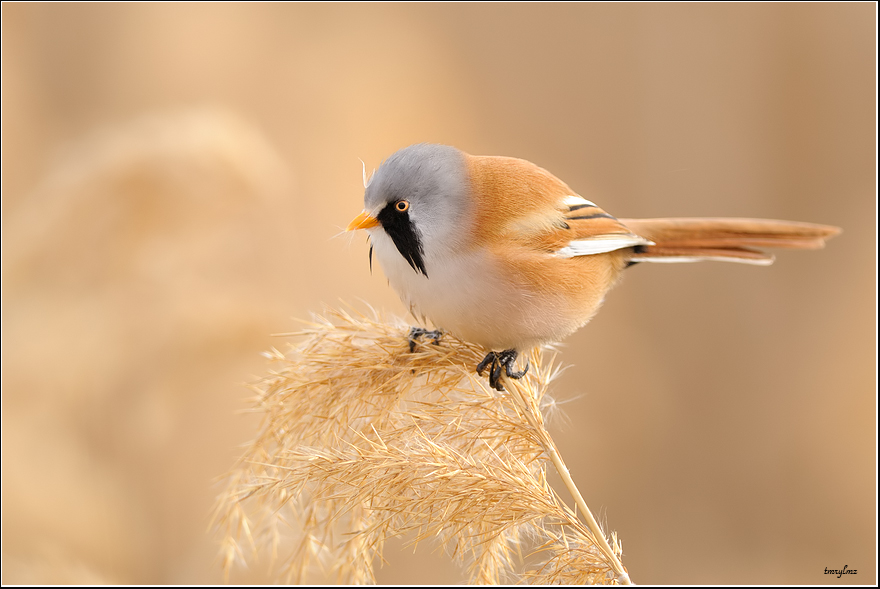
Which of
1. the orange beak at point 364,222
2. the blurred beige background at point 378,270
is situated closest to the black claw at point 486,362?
the orange beak at point 364,222

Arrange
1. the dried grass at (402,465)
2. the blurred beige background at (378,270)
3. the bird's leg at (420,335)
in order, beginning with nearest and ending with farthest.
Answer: the dried grass at (402,465)
the bird's leg at (420,335)
the blurred beige background at (378,270)

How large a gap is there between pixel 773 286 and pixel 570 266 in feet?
7.03

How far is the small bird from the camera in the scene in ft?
4.45

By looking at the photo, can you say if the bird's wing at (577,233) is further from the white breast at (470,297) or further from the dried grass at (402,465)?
the dried grass at (402,465)

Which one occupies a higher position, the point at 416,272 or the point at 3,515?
the point at 416,272

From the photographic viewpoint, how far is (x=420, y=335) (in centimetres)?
147

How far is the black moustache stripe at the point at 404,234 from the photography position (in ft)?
4.50

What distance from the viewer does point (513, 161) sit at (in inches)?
60.1

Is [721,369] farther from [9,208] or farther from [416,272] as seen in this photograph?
[9,208]

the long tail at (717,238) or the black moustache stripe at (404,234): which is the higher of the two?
the black moustache stripe at (404,234)

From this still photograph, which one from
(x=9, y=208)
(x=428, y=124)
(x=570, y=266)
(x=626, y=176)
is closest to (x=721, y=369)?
(x=626, y=176)

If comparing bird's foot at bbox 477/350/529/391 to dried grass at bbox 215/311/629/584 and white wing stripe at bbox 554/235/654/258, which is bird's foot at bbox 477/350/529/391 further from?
white wing stripe at bbox 554/235/654/258

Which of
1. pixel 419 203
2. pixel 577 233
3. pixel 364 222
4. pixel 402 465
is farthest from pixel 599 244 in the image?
pixel 402 465

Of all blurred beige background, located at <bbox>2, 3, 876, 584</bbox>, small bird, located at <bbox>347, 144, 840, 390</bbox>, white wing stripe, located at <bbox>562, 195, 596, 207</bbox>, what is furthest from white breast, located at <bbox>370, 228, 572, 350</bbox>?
blurred beige background, located at <bbox>2, 3, 876, 584</bbox>
